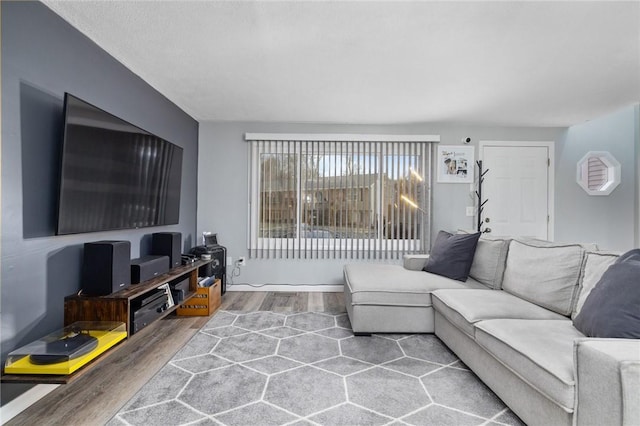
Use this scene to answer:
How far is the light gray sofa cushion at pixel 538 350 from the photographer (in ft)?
4.01

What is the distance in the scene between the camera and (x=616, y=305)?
1376 mm

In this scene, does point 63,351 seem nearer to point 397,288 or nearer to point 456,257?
point 397,288

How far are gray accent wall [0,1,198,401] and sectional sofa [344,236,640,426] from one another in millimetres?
2134

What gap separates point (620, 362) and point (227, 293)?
3.73 meters

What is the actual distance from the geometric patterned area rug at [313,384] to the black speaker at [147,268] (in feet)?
2.12

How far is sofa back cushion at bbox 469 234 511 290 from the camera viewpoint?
8.52 feet

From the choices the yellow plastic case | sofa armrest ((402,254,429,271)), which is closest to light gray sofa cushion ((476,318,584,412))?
sofa armrest ((402,254,429,271))

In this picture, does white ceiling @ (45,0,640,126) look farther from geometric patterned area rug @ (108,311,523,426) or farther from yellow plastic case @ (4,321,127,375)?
geometric patterned area rug @ (108,311,523,426)

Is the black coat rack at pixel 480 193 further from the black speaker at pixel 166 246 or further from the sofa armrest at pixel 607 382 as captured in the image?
the black speaker at pixel 166 246

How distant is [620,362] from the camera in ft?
3.30

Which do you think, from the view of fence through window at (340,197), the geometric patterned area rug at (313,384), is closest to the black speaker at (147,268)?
the geometric patterned area rug at (313,384)

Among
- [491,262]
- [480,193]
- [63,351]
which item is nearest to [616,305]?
[491,262]

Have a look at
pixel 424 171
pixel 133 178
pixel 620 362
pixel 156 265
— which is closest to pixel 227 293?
pixel 156 265

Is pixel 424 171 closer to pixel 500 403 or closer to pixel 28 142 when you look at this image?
pixel 500 403
